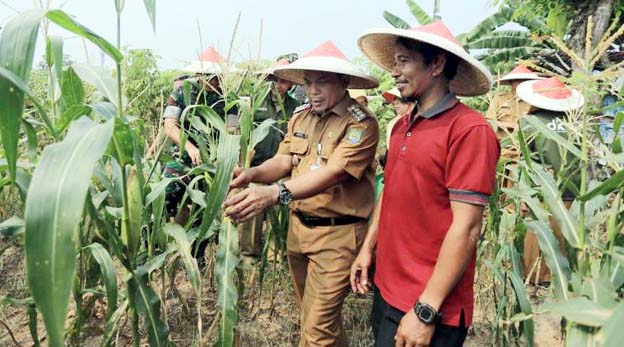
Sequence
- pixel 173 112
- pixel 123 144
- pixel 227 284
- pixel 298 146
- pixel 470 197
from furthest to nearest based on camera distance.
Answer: pixel 173 112, pixel 298 146, pixel 227 284, pixel 470 197, pixel 123 144

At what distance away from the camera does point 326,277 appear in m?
2.02

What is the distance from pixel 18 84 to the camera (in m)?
0.79

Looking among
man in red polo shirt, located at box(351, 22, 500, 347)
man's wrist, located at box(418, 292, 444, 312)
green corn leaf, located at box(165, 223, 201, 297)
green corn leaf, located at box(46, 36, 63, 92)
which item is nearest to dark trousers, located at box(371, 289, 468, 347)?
man in red polo shirt, located at box(351, 22, 500, 347)

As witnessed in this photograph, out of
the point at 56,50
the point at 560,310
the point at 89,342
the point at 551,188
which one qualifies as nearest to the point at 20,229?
the point at 56,50

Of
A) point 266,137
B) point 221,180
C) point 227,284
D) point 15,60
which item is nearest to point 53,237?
point 15,60

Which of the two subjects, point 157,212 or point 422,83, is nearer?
point 422,83

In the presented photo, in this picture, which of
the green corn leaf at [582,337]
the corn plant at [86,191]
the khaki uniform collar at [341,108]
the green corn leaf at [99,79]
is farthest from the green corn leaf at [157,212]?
the green corn leaf at [582,337]

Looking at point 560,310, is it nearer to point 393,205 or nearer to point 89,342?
point 393,205

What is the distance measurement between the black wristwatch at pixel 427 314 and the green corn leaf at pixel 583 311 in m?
0.33

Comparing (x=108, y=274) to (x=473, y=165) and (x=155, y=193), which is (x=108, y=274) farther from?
(x=473, y=165)

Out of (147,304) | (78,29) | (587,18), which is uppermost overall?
(587,18)

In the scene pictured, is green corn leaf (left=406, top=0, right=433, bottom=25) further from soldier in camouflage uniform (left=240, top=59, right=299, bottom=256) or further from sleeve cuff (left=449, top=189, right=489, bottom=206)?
→ sleeve cuff (left=449, top=189, right=489, bottom=206)

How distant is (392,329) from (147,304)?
0.77m

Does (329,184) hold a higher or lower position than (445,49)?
lower
